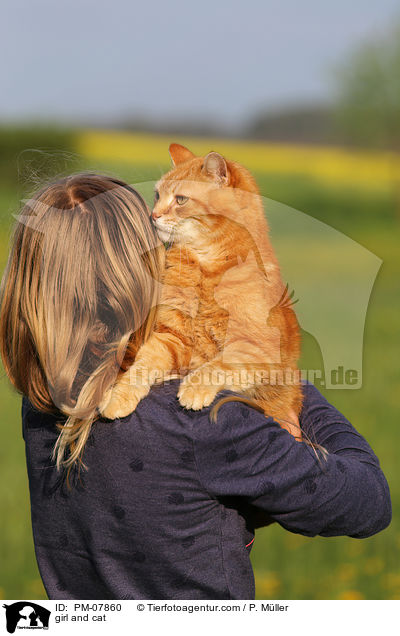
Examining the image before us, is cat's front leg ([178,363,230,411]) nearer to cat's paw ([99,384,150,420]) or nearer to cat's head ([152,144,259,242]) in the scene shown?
cat's paw ([99,384,150,420])

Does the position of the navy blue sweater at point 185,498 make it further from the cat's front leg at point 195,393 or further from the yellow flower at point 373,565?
the yellow flower at point 373,565

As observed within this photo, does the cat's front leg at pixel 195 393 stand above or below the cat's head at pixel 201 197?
below

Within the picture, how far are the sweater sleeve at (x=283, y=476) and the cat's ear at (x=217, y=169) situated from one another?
0.70 m

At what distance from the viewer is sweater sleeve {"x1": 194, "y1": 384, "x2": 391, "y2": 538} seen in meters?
1.14

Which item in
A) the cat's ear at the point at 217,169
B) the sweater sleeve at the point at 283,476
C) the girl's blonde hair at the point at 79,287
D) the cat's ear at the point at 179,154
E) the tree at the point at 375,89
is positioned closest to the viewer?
the sweater sleeve at the point at 283,476

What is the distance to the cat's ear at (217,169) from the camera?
1.62 meters

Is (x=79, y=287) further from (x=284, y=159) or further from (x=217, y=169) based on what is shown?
(x=284, y=159)

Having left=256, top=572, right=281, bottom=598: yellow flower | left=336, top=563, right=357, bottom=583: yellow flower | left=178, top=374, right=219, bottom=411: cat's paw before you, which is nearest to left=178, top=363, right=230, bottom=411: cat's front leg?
left=178, top=374, right=219, bottom=411: cat's paw

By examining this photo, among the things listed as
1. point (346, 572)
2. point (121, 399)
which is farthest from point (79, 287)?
point (346, 572)

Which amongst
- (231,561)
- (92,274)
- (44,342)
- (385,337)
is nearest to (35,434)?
(44,342)

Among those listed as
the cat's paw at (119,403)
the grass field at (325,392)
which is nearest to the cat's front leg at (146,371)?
the cat's paw at (119,403)
